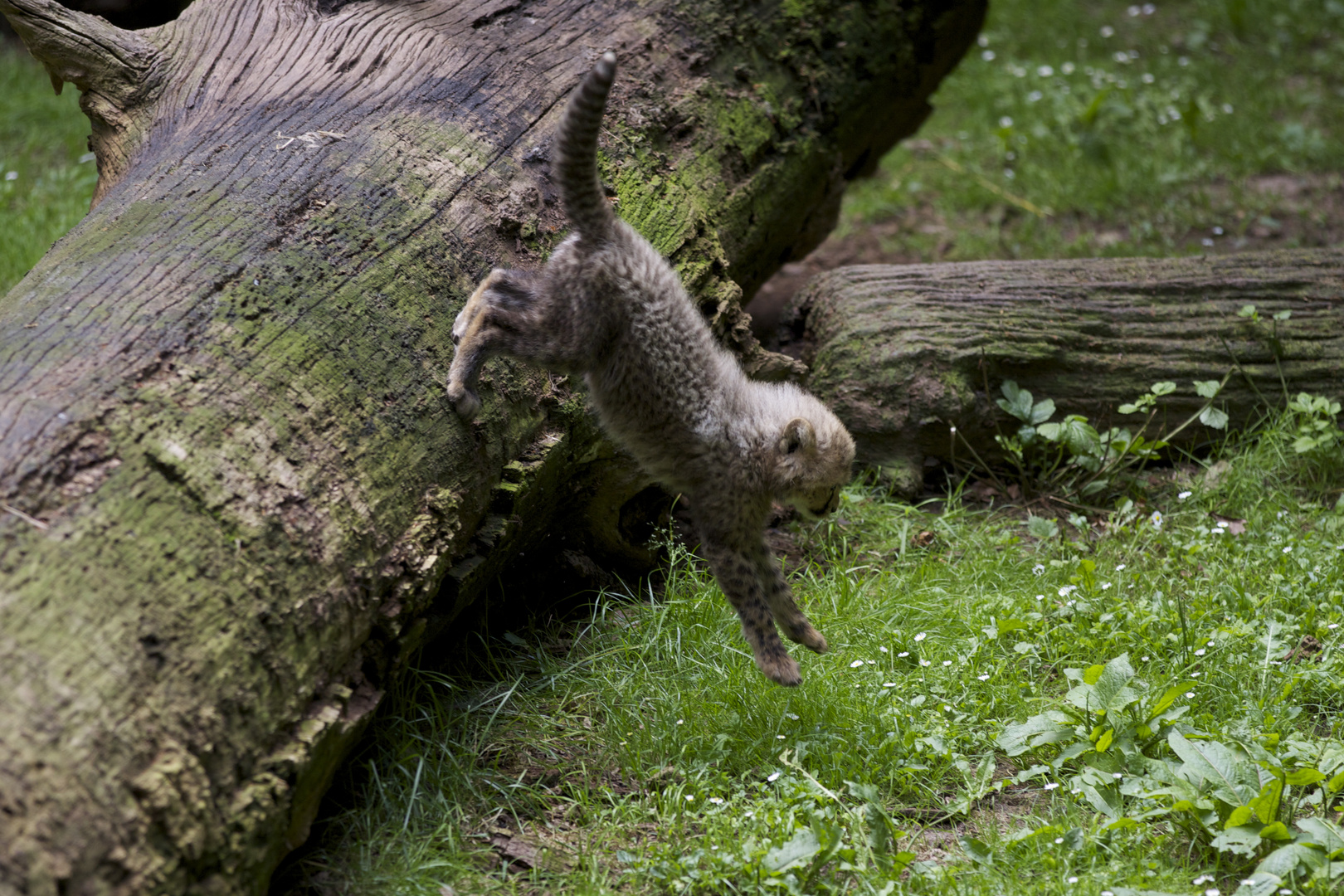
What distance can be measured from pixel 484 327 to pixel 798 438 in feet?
4.08

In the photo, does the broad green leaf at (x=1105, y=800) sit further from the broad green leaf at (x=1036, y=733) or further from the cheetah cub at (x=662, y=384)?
the cheetah cub at (x=662, y=384)

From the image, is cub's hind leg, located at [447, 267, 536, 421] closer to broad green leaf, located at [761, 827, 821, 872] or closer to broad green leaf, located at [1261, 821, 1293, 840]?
broad green leaf, located at [761, 827, 821, 872]

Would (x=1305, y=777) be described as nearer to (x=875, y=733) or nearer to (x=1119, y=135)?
(x=875, y=733)

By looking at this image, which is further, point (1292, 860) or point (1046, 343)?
point (1046, 343)

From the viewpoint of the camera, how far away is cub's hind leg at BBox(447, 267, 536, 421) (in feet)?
11.5

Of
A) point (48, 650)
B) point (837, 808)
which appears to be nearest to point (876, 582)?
point (837, 808)

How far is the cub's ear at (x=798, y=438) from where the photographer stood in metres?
4.02

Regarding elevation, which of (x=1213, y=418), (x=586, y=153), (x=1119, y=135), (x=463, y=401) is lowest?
(x=1119, y=135)

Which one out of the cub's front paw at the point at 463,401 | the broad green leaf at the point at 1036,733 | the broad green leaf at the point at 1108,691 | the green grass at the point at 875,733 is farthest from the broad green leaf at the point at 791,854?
the cub's front paw at the point at 463,401

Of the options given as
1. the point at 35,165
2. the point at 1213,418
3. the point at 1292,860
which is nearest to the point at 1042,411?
the point at 1213,418

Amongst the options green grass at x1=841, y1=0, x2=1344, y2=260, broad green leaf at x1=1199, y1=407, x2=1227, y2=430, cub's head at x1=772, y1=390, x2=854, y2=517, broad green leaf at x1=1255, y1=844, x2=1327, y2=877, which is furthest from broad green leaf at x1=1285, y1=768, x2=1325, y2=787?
green grass at x1=841, y1=0, x2=1344, y2=260

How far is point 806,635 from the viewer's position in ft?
13.0

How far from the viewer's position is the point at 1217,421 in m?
5.31

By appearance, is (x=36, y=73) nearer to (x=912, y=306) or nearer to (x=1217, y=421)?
(x=912, y=306)
